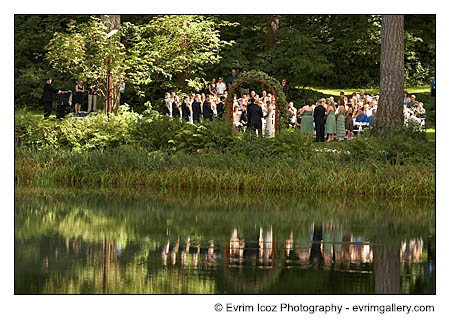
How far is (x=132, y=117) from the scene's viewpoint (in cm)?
3177

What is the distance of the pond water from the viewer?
11375 millimetres

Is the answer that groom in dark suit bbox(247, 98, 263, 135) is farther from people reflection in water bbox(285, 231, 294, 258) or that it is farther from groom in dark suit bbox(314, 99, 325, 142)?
people reflection in water bbox(285, 231, 294, 258)

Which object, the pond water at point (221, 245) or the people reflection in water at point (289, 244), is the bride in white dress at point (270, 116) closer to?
the pond water at point (221, 245)

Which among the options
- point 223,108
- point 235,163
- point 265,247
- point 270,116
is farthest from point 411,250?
point 223,108

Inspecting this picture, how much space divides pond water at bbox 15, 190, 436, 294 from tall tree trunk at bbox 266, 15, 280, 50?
29099 millimetres

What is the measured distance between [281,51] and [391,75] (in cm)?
1912

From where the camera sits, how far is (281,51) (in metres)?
48.2

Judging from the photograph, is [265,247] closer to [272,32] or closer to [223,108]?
[223,108]

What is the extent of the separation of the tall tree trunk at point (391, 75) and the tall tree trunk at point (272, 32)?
68.0ft

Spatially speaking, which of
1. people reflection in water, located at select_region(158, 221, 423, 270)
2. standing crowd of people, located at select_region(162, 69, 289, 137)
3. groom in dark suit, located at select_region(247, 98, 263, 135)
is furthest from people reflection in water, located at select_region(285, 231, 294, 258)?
groom in dark suit, located at select_region(247, 98, 263, 135)

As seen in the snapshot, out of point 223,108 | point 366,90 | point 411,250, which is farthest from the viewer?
point 366,90

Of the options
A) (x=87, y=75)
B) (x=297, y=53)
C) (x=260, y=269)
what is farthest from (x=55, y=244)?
(x=297, y=53)

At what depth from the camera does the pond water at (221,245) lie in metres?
11.4

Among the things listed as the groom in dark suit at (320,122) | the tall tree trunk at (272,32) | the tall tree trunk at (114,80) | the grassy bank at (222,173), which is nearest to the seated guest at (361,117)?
the groom in dark suit at (320,122)
